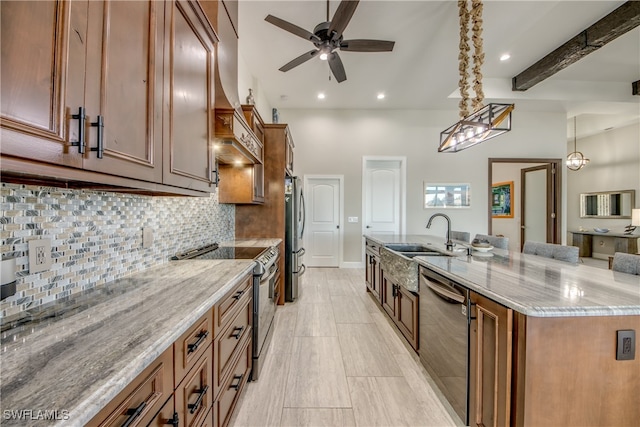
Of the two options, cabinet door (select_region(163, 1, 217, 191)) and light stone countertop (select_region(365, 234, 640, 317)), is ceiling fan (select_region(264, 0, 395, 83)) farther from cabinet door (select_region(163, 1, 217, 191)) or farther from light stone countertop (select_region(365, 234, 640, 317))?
light stone countertop (select_region(365, 234, 640, 317))

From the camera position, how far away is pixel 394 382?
6.40ft

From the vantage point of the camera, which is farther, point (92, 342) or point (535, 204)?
point (535, 204)

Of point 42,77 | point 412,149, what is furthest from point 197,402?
point 412,149

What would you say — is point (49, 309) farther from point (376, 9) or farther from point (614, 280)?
point (376, 9)

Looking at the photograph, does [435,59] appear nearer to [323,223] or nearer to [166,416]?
[323,223]

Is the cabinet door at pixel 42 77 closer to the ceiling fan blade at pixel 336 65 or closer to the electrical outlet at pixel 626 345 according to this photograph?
the electrical outlet at pixel 626 345

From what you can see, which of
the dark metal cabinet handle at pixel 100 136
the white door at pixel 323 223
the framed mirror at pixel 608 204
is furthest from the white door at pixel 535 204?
the dark metal cabinet handle at pixel 100 136

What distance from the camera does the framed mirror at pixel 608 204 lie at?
20.2 ft

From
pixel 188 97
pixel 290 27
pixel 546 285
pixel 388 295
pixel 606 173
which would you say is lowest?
pixel 388 295

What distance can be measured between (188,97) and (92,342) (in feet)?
3.72

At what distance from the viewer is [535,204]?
20.0ft

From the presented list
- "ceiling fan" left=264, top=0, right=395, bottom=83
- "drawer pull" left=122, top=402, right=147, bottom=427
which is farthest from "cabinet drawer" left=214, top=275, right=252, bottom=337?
"ceiling fan" left=264, top=0, right=395, bottom=83

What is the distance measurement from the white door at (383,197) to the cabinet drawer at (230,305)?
442 cm

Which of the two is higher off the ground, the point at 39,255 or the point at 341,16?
the point at 341,16
